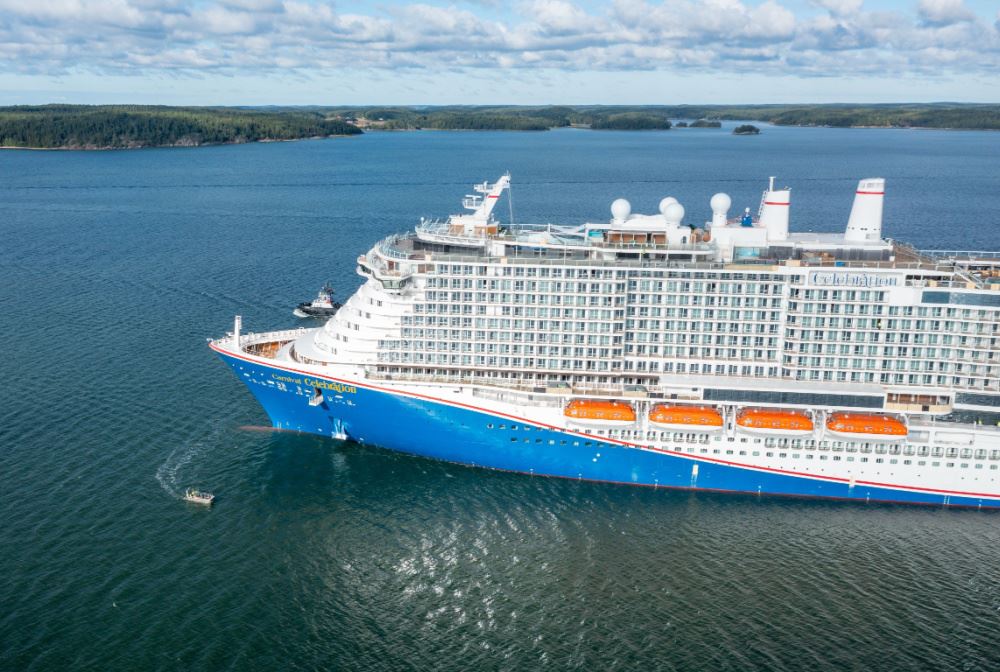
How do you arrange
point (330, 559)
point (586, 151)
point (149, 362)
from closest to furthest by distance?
point (330, 559)
point (149, 362)
point (586, 151)

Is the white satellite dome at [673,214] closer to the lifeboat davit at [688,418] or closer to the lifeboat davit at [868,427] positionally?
the lifeboat davit at [688,418]

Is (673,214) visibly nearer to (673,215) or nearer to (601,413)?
(673,215)

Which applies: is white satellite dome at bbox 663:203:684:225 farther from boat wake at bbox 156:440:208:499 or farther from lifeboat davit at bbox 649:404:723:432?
boat wake at bbox 156:440:208:499

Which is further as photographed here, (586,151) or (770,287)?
(586,151)

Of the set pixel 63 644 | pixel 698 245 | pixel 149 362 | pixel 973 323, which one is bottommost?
pixel 63 644

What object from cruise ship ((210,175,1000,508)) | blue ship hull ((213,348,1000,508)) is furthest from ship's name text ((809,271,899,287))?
blue ship hull ((213,348,1000,508))

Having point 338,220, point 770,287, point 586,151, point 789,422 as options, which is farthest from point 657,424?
point 586,151

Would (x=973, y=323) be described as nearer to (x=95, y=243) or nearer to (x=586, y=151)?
(x=95, y=243)
